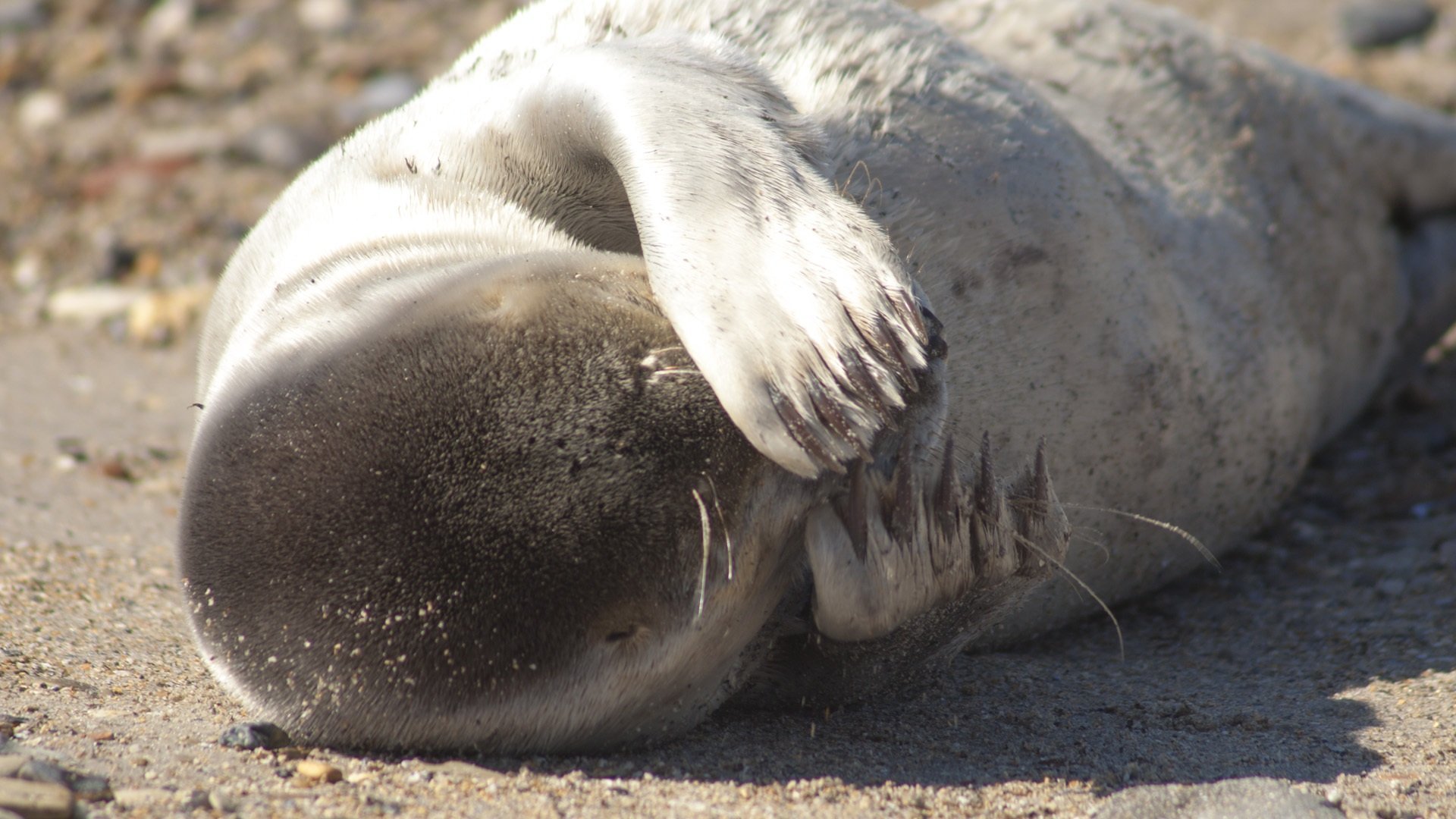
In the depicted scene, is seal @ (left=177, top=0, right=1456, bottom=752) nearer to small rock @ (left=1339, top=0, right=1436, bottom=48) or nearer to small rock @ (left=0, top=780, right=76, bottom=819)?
small rock @ (left=0, top=780, right=76, bottom=819)

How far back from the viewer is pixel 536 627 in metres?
1.72

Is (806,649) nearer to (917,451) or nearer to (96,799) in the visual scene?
(917,451)

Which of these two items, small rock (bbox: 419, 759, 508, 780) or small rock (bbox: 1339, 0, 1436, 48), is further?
small rock (bbox: 1339, 0, 1436, 48)

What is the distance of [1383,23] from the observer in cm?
549

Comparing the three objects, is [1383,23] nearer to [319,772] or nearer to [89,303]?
Result: [89,303]

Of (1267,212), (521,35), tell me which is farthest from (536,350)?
(1267,212)

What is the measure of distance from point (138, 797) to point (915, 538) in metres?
1.01

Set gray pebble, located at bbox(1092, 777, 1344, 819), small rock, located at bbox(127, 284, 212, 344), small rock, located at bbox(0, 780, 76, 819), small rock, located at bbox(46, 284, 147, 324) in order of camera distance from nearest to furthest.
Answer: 1. small rock, located at bbox(0, 780, 76, 819)
2. gray pebble, located at bbox(1092, 777, 1344, 819)
3. small rock, located at bbox(127, 284, 212, 344)
4. small rock, located at bbox(46, 284, 147, 324)

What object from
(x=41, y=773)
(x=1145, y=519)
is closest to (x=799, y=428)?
(x=1145, y=519)

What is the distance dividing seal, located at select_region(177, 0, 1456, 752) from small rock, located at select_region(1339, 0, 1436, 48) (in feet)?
10.2

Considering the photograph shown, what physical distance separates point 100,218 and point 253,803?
422 centimetres

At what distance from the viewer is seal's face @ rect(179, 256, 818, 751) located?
1.70 metres

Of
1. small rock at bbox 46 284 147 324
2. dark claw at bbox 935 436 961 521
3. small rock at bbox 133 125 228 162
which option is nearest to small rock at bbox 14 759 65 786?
dark claw at bbox 935 436 961 521

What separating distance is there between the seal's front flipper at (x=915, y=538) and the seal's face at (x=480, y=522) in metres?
0.07
